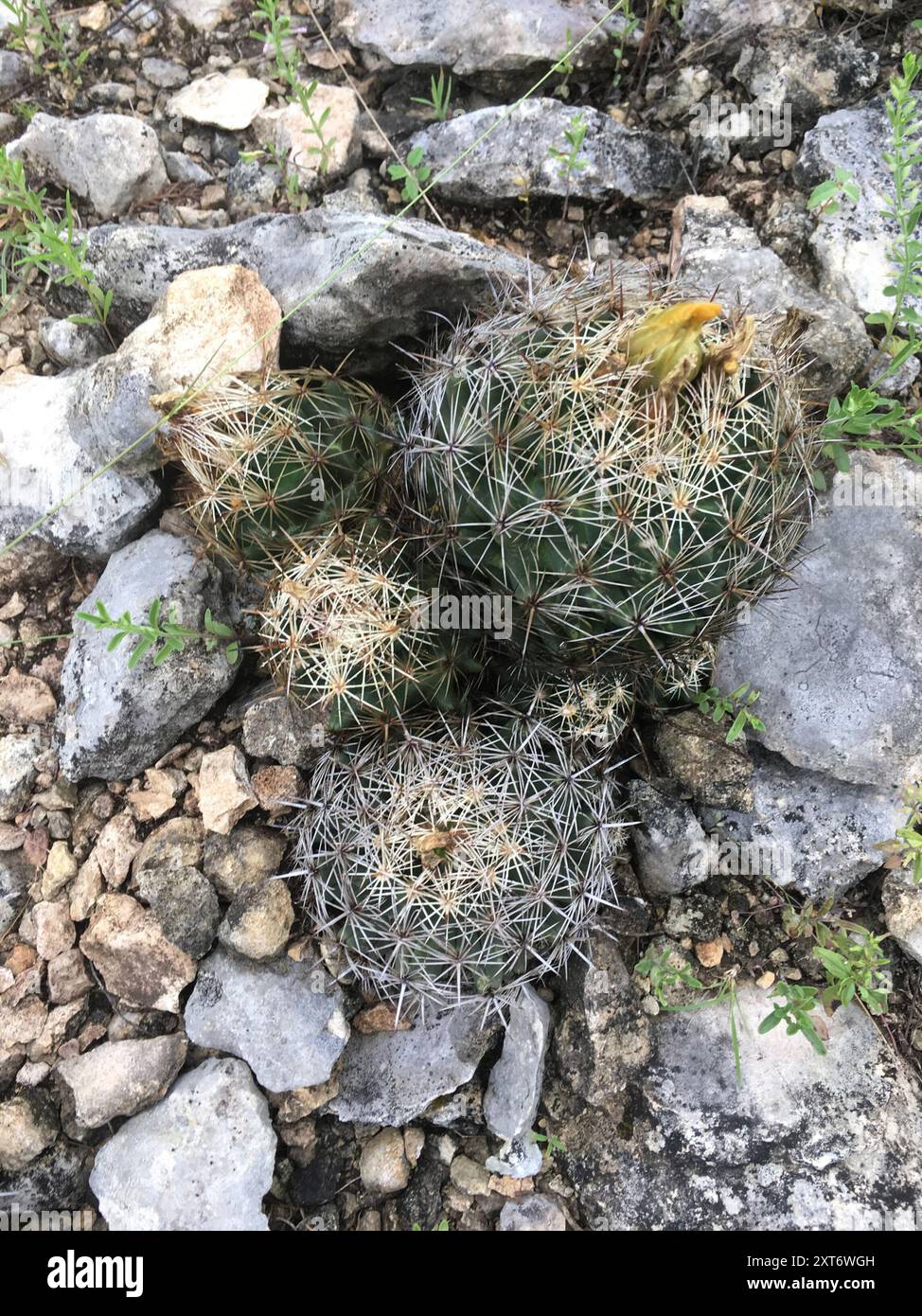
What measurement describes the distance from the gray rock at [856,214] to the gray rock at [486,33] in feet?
3.39

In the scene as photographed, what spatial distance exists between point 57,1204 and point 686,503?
2838 millimetres

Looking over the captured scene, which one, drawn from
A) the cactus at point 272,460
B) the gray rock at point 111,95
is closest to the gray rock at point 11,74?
the gray rock at point 111,95

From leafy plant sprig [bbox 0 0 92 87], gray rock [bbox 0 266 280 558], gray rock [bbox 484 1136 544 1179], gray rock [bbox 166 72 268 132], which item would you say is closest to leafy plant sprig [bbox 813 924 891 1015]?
gray rock [bbox 484 1136 544 1179]

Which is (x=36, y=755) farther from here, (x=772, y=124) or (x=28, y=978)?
(x=772, y=124)

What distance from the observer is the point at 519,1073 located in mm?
3145

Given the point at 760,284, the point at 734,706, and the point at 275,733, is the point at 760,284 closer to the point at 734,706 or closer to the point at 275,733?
the point at 734,706

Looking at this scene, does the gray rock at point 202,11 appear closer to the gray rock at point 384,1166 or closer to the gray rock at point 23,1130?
the gray rock at point 23,1130

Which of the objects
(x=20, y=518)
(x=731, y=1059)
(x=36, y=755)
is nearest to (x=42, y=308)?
(x=20, y=518)

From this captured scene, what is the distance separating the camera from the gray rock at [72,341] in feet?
12.1

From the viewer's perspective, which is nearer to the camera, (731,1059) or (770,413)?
(770,413)

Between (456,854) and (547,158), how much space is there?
284cm

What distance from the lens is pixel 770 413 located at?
257 centimetres

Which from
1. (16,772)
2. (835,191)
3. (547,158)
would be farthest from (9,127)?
(835,191)

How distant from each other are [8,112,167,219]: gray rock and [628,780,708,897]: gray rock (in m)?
3.16
